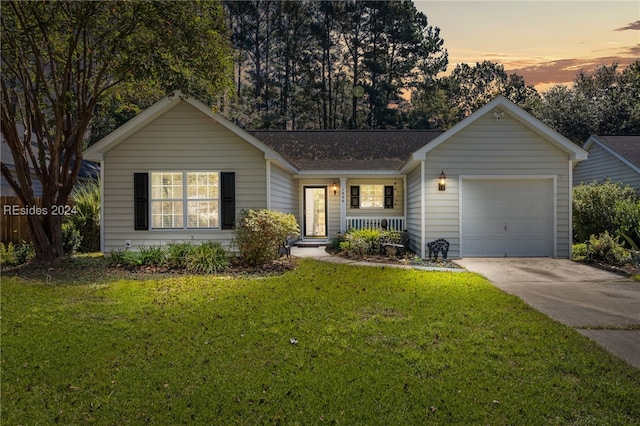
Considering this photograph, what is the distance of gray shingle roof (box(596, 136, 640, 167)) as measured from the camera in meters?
14.3

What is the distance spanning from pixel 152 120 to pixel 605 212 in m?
13.1

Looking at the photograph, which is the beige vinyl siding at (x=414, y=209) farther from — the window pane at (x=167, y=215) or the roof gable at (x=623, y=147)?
the roof gable at (x=623, y=147)

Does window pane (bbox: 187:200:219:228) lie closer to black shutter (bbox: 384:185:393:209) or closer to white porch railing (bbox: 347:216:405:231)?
white porch railing (bbox: 347:216:405:231)

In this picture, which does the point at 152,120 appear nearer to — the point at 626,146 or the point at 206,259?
the point at 206,259

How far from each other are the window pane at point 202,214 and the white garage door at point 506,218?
699 centimetres

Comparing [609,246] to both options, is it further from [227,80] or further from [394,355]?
[227,80]

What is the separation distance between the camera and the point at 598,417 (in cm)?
286

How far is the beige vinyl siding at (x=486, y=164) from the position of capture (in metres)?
10.6

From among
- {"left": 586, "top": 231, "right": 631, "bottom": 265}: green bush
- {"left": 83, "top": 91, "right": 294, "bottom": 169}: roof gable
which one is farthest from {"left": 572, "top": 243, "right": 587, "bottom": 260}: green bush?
{"left": 83, "top": 91, "right": 294, "bottom": 169}: roof gable

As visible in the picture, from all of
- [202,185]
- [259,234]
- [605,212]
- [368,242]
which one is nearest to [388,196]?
[368,242]

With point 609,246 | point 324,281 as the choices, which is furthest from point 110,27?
point 609,246

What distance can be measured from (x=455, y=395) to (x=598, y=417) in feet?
3.27

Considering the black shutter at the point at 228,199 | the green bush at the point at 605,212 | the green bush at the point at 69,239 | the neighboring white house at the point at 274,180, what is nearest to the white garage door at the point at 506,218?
the neighboring white house at the point at 274,180

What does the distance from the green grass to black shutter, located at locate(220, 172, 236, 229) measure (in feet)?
15.4
